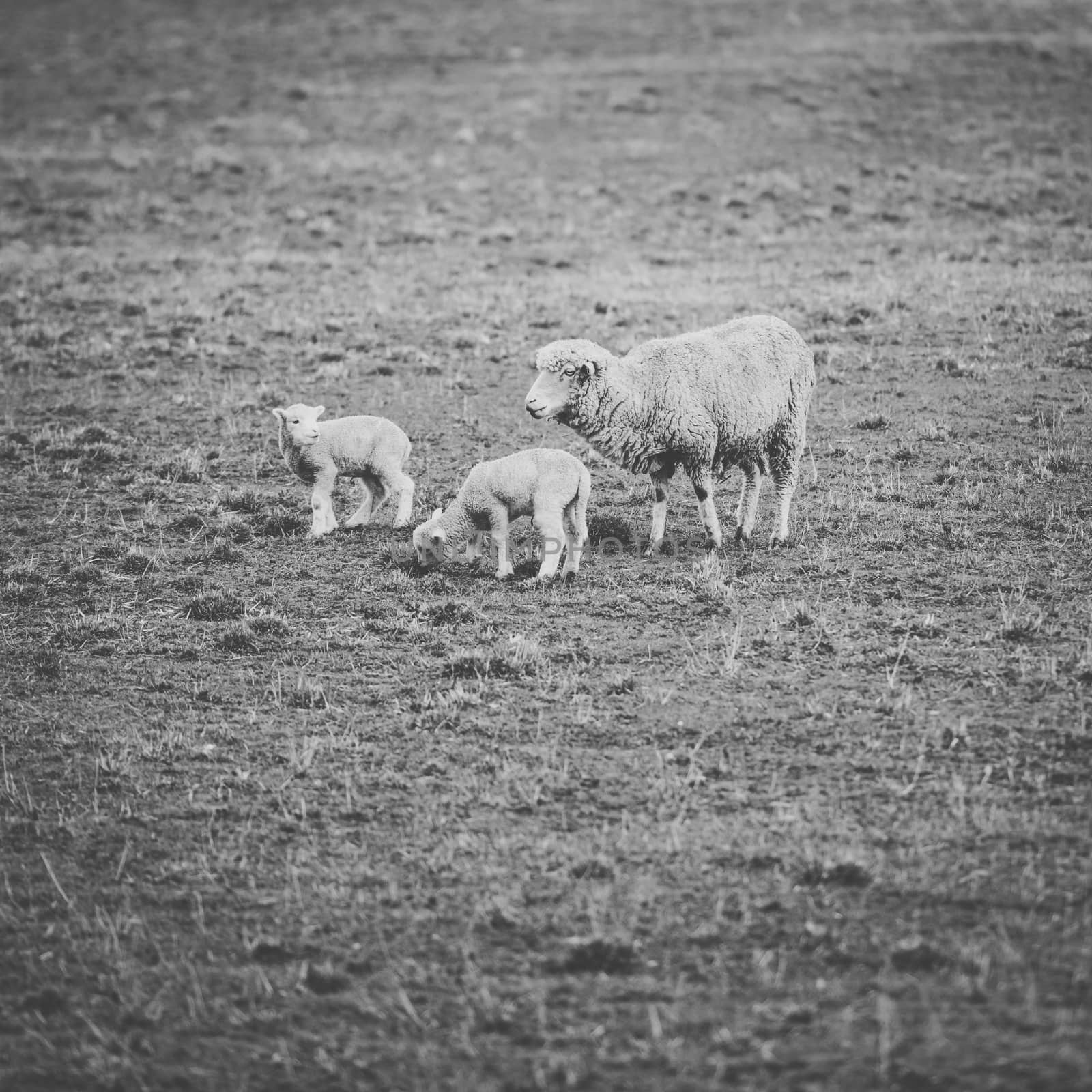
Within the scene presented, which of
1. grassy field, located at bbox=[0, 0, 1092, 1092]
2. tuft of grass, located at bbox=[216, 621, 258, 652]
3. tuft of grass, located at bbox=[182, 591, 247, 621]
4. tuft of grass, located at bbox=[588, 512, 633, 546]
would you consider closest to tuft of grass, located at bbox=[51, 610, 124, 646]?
grassy field, located at bbox=[0, 0, 1092, 1092]

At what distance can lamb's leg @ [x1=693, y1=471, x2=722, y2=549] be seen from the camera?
12.6m

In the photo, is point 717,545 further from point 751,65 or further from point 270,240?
point 751,65

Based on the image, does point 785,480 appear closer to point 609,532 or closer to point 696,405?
point 696,405

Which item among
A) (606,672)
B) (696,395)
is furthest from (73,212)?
(606,672)

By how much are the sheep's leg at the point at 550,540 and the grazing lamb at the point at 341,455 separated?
213 centimetres

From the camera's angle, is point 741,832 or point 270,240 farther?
point 270,240

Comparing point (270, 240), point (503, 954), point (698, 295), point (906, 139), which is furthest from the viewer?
point (906, 139)

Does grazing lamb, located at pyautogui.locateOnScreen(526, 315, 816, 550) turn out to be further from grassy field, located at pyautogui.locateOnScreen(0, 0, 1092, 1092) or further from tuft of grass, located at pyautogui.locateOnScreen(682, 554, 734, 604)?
grassy field, located at pyautogui.locateOnScreen(0, 0, 1092, 1092)

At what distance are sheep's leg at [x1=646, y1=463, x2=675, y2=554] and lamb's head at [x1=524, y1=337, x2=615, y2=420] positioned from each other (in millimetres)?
1207

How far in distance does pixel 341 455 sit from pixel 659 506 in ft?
11.4

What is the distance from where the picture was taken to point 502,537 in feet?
40.5

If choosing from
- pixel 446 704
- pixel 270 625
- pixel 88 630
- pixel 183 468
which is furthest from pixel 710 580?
pixel 183 468

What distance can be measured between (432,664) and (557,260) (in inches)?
719

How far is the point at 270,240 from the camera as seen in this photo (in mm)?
29812
